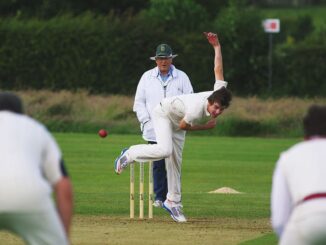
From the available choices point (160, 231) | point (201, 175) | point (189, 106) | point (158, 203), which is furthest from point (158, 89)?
point (201, 175)

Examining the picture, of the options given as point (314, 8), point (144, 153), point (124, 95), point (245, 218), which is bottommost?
point (314, 8)

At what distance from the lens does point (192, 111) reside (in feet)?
38.3

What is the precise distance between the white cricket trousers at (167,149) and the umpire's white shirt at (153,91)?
44.0 inches

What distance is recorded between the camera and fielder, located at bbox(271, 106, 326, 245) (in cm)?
608

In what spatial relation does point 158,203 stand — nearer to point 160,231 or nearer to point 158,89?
point 158,89

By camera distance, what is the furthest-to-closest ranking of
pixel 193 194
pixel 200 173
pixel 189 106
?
pixel 200 173
pixel 193 194
pixel 189 106

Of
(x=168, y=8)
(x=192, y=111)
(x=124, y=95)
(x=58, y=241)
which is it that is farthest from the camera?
(x=168, y=8)

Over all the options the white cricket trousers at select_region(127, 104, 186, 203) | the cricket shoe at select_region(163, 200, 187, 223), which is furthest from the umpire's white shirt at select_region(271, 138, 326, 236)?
the cricket shoe at select_region(163, 200, 187, 223)

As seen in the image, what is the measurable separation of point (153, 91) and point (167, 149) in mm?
1737

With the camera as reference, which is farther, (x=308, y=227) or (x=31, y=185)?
(x=31, y=185)

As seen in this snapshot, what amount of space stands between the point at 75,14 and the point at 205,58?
352 inches

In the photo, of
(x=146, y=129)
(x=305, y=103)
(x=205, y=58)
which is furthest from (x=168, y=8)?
(x=146, y=129)

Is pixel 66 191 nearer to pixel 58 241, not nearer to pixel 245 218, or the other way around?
pixel 58 241

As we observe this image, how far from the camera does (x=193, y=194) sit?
51.3ft
